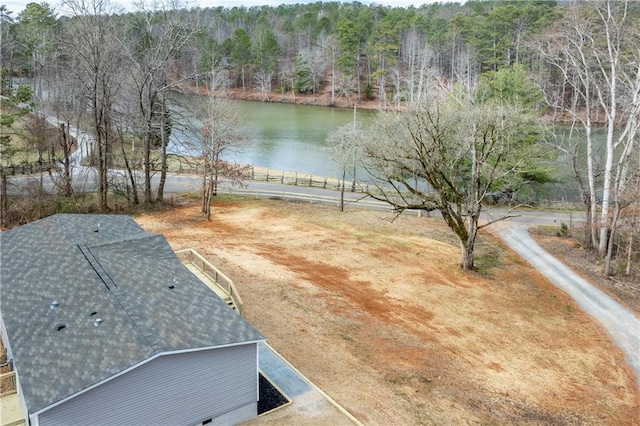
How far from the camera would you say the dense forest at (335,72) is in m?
23.9

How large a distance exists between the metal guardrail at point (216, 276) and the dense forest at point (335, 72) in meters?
10.1

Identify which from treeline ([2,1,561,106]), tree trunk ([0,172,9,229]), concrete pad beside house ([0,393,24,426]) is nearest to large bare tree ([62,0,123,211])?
tree trunk ([0,172,9,229])

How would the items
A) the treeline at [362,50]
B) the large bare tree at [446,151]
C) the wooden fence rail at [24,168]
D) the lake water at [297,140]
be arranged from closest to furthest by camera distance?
the large bare tree at [446,151]
the wooden fence rail at [24,168]
the lake water at [297,140]
the treeline at [362,50]

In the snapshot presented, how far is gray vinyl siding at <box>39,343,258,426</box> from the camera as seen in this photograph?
879 cm

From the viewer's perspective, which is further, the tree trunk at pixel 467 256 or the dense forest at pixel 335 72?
the dense forest at pixel 335 72

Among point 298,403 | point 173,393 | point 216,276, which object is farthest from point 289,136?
point 173,393

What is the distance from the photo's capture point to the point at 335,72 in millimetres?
80750

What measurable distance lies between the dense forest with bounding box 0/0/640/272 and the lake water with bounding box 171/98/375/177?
4507 millimetres

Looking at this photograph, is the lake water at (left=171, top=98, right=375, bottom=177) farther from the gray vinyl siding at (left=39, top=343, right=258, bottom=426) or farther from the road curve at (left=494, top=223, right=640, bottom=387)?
the gray vinyl siding at (left=39, top=343, right=258, bottom=426)

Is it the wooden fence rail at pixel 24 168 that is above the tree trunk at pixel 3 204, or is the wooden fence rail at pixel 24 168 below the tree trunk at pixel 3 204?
above

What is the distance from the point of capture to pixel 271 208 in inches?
1163

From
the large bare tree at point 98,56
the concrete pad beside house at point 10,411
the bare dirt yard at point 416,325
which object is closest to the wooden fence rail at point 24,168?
the large bare tree at point 98,56

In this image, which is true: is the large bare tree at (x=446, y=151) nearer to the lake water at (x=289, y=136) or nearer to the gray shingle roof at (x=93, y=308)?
the lake water at (x=289, y=136)

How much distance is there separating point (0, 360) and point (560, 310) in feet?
58.8
